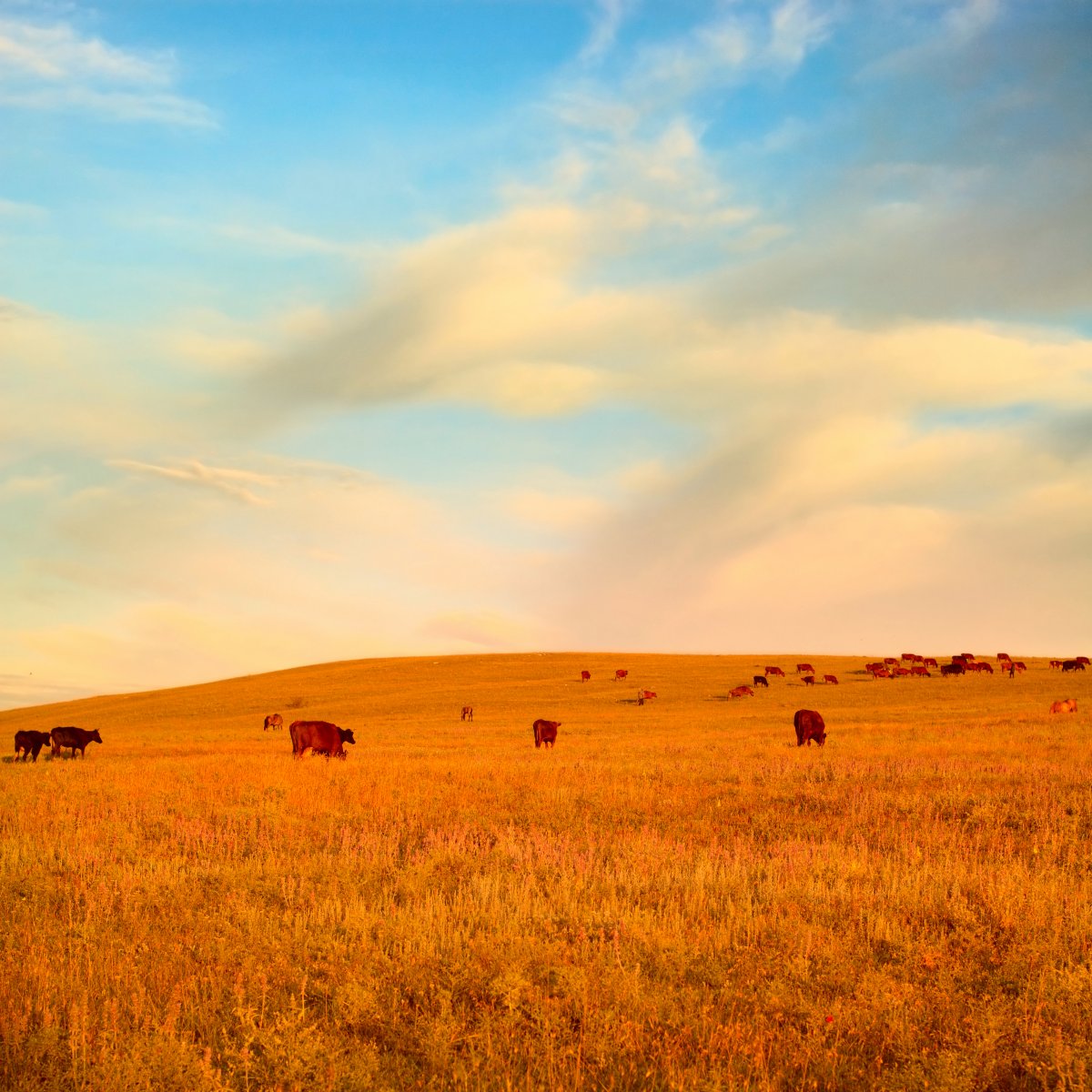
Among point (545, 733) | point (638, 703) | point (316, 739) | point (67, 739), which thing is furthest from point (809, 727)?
point (67, 739)

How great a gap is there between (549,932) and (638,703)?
4594cm

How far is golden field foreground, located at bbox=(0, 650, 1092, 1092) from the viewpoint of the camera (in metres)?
Answer: 5.19

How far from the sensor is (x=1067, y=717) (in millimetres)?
34594

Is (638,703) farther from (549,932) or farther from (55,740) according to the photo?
(549,932)

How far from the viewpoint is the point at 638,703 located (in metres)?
52.5

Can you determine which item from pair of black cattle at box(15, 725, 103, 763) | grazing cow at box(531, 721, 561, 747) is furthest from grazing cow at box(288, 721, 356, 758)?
pair of black cattle at box(15, 725, 103, 763)

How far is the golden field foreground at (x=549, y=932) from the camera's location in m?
5.19

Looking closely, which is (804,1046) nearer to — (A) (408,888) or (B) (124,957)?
(A) (408,888)

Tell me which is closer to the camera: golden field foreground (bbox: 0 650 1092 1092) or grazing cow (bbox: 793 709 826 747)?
golden field foreground (bbox: 0 650 1092 1092)

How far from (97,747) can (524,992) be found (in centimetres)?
3369

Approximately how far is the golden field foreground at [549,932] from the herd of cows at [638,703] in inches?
333

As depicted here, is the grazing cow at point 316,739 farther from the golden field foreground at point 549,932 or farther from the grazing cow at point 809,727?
the grazing cow at point 809,727

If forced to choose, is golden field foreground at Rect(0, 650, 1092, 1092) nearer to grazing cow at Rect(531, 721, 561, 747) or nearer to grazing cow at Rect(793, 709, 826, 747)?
grazing cow at Rect(793, 709, 826, 747)

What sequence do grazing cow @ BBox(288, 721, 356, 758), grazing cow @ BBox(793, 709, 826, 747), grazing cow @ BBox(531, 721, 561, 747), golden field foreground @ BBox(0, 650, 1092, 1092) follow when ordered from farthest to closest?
grazing cow @ BBox(531, 721, 561, 747) < grazing cow @ BBox(793, 709, 826, 747) < grazing cow @ BBox(288, 721, 356, 758) < golden field foreground @ BBox(0, 650, 1092, 1092)
